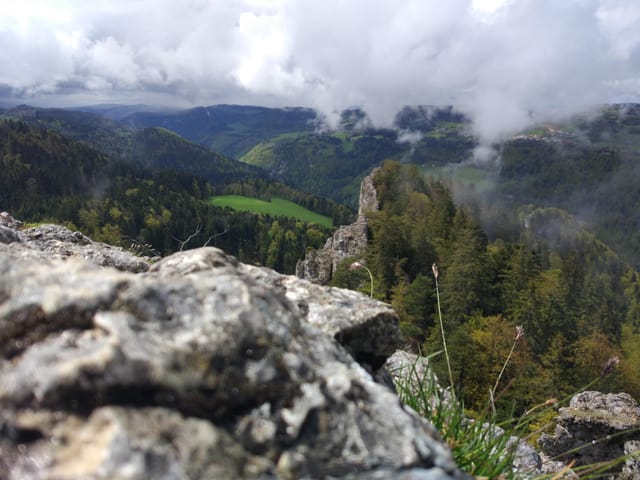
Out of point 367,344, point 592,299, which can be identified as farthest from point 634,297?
point 367,344

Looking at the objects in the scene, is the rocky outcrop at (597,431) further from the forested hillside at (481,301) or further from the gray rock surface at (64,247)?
the gray rock surface at (64,247)

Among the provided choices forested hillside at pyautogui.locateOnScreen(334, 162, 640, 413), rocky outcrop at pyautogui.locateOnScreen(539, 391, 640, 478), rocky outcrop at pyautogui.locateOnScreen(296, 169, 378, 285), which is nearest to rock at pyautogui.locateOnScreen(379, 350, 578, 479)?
rocky outcrop at pyautogui.locateOnScreen(539, 391, 640, 478)

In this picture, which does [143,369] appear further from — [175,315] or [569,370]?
[569,370]

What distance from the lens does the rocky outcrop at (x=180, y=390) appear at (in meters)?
1.93

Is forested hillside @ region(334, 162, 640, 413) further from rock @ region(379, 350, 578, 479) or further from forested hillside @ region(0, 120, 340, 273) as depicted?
forested hillside @ region(0, 120, 340, 273)

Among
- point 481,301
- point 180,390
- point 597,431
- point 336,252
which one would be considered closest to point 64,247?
point 180,390

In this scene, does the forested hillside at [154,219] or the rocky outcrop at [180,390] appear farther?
the forested hillside at [154,219]

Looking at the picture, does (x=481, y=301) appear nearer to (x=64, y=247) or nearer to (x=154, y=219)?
(x=64, y=247)

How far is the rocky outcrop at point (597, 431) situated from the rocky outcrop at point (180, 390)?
2042cm

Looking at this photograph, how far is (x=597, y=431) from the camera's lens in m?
20.8

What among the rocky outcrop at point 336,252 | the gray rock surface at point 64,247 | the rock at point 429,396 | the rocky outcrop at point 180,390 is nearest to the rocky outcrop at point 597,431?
the rock at point 429,396

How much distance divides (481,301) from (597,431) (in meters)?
32.3

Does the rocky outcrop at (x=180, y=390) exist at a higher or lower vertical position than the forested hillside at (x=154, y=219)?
higher

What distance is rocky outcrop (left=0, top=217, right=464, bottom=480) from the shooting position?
193 centimetres
